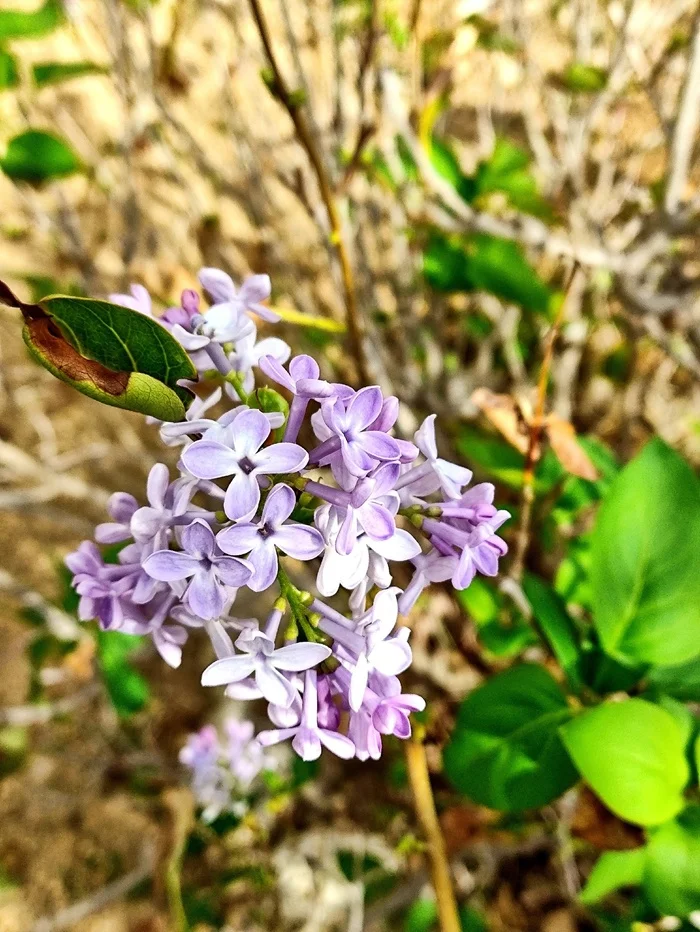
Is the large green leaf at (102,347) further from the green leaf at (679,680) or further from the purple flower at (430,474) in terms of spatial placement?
the green leaf at (679,680)

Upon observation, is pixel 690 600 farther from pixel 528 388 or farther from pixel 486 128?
pixel 486 128

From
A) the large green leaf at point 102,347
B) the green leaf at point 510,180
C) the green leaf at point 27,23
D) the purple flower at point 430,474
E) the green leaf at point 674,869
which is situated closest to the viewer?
the large green leaf at point 102,347

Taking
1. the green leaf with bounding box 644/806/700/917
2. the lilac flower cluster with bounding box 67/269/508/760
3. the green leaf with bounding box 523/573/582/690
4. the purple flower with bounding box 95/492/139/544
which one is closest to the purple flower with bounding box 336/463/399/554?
the lilac flower cluster with bounding box 67/269/508/760

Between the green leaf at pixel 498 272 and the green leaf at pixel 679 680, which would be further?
the green leaf at pixel 498 272

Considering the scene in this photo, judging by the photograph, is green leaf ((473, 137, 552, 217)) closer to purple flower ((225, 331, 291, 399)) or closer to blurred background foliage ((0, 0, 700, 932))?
blurred background foliage ((0, 0, 700, 932))

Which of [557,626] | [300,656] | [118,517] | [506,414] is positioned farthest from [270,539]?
[557,626]

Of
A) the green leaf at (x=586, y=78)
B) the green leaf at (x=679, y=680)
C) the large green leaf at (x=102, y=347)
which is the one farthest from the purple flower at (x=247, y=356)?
the green leaf at (x=586, y=78)

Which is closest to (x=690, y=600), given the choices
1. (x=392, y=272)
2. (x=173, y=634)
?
(x=173, y=634)

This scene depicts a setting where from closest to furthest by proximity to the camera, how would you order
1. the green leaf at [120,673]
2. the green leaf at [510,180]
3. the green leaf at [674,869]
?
the green leaf at [674,869] → the green leaf at [120,673] → the green leaf at [510,180]
